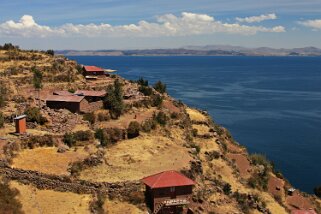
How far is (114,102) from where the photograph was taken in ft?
149

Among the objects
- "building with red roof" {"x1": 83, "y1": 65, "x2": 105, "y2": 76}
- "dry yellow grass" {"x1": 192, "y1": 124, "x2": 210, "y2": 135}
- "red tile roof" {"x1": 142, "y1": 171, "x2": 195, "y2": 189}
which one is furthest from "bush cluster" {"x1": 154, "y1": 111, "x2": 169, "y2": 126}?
"building with red roof" {"x1": 83, "y1": 65, "x2": 105, "y2": 76}

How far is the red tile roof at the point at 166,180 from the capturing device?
30209 millimetres

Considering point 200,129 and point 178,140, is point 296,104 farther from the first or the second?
point 178,140

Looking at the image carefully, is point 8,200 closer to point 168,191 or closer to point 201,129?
point 168,191

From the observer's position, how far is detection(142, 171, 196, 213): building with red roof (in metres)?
30.2

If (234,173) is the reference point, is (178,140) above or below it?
above

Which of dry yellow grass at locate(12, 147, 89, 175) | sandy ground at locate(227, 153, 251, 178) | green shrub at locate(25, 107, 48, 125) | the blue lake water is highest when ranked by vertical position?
green shrub at locate(25, 107, 48, 125)

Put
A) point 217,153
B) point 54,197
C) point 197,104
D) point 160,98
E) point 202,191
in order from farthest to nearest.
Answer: point 197,104 → point 160,98 → point 217,153 → point 202,191 → point 54,197

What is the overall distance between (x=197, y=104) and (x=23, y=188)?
82626 mm

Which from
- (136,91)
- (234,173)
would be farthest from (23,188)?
(136,91)

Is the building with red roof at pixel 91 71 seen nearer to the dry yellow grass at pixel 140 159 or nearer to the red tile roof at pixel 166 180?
the dry yellow grass at pixel 140 159

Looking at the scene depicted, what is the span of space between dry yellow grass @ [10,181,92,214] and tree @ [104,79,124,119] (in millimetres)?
16054

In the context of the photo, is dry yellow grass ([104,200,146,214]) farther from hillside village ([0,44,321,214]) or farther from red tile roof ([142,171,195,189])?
red tile roof ([142,171,195,189])

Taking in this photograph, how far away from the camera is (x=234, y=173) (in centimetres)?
4438
